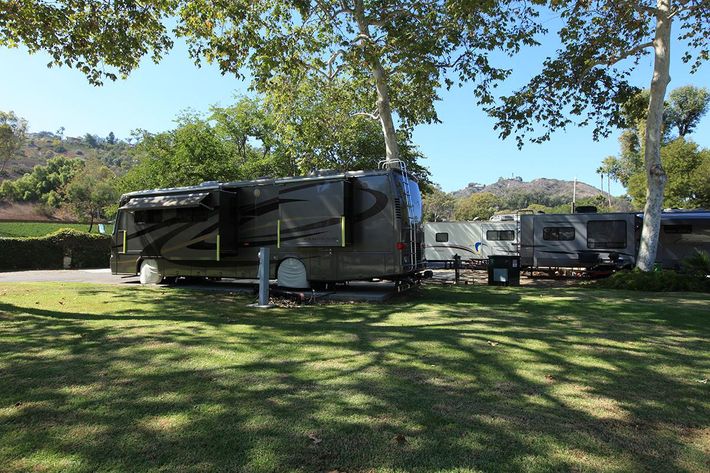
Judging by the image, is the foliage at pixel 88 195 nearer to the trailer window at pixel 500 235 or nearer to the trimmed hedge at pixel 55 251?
the trimmed hedge at pixel 55 251

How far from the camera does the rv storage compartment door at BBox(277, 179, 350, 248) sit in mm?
10617

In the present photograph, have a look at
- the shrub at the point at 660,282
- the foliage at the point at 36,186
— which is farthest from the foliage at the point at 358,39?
the foliage at the point at 36,186

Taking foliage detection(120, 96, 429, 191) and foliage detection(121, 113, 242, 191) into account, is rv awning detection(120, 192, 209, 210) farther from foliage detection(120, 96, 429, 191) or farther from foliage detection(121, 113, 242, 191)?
foliage detection(121, 113, 242, 191)

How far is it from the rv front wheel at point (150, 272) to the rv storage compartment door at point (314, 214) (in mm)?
4602

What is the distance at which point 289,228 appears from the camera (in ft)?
37.4

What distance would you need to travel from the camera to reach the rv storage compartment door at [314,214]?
10617 millimetres

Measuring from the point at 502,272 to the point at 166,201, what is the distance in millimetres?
10792

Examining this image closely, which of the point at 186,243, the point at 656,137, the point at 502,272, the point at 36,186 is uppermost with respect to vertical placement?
the point at 36,186

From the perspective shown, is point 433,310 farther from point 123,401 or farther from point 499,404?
point 123,401

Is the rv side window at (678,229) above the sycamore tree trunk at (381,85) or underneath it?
underneath

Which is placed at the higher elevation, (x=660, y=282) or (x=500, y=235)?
(x=500, y=235)

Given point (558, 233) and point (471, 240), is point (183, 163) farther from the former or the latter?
point (558, 233)

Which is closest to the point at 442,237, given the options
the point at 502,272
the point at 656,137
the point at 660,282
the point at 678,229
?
the point at 502,272

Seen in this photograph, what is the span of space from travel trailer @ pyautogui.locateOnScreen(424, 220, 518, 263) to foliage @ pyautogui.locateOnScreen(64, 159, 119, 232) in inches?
2041
